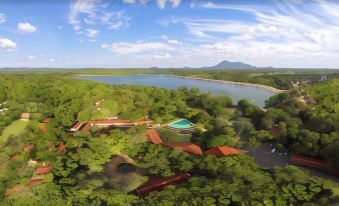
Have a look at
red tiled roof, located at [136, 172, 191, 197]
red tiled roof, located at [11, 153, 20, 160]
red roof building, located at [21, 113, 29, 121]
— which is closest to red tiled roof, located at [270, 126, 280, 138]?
red tiled roof, located at [136, 172, 191, 197]

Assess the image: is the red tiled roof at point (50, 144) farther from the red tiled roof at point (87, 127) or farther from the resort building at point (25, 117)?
the resort building at point (25, 117)

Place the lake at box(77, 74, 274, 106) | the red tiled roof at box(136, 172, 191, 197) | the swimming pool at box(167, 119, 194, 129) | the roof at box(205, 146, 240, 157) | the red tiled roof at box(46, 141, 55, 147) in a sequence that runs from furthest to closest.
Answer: the lake at box(77, 74, 274, 106) < the swimming pool at box(167, 119, 194, 129) < the red tiled roof at box(46, 141, 55, 147) < the roof at box(205, 146, 240, 157) < the red tiled roof at box(136, 172, 191, 197)

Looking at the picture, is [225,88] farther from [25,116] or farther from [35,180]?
[35,180]

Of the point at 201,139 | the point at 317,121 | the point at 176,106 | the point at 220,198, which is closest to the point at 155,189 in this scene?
the point at 220,198

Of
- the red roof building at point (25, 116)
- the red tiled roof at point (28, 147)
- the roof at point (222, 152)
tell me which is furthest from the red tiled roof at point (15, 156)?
the roof at point (222, 152)

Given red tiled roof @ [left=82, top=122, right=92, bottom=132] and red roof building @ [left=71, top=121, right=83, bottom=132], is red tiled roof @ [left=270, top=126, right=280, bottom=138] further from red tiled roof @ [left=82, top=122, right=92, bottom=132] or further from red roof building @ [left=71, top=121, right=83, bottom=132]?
red roof building @ [left=71, top=121, right=83, bottom=132]

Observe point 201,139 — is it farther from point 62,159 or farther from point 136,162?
point 62,159
